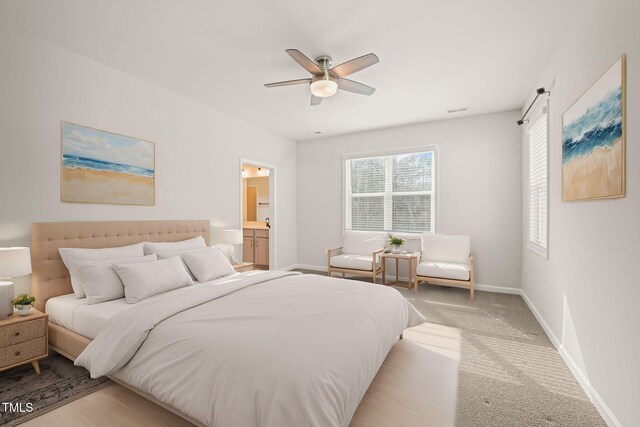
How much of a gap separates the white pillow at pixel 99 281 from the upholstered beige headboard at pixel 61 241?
0.35 meters

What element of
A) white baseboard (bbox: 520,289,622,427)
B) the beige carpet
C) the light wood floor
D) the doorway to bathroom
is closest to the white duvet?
the light wood floor

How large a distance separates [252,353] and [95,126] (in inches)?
118

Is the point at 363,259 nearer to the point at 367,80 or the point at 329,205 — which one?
the point at 329,205

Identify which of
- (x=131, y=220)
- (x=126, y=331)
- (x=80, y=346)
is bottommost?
(x=80, y=346)

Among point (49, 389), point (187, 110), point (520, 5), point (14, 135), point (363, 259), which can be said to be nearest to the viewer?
point (49, 389)

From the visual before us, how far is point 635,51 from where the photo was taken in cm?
156

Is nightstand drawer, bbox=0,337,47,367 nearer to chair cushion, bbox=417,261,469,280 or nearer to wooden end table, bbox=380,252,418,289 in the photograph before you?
wooden end table, bbox=380,252,418,289

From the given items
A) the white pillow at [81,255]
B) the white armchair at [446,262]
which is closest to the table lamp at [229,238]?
the white pillow at [81,255]

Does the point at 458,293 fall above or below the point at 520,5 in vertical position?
below

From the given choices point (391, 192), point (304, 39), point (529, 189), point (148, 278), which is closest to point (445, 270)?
point (529, 189)

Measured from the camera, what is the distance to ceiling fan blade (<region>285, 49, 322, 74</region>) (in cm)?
245

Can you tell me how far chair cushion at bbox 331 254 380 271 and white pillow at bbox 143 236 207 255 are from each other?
2276 mm

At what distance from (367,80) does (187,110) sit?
2.42 m

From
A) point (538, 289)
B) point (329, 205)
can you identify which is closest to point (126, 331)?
point (538, 289)
